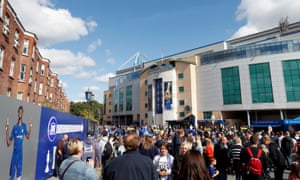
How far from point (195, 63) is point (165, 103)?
493 inches

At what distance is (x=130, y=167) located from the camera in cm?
277

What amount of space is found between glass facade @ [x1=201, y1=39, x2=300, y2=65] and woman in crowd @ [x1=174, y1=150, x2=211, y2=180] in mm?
45114

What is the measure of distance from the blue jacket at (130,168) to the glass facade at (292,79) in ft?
145

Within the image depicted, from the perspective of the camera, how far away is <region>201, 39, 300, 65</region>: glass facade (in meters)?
38.9

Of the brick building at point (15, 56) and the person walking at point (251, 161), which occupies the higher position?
the brick building at point (15, 56)

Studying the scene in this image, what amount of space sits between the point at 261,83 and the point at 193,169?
145ft

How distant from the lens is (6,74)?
15.7 metres

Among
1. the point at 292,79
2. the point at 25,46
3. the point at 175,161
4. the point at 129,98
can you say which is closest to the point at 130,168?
the point at 175,161

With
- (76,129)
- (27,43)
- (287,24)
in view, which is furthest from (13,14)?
(287,24)

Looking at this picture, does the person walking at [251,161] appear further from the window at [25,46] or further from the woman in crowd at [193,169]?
the window at [25,46]

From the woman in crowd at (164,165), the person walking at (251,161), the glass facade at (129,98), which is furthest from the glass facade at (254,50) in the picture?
the woman in crowd at (164,165)

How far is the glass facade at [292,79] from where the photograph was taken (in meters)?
37.7

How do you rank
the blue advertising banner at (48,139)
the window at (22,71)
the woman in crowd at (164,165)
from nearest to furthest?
the woman in crowd at (164,165) < the blue advertising banner at (48,139) < the window at (22,71)

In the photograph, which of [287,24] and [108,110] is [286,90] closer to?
[287,24]
